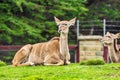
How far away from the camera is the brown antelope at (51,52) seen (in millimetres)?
12500

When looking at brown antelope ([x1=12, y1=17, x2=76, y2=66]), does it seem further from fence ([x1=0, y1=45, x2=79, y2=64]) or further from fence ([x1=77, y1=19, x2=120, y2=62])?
fence ([x1=77, y1=19, x2=120, y2=62])

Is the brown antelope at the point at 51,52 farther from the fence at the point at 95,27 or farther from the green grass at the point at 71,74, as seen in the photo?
the fence at the point at 95,27

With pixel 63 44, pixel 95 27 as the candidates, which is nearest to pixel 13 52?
pixel 63 44

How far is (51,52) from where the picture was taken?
12.8 metres

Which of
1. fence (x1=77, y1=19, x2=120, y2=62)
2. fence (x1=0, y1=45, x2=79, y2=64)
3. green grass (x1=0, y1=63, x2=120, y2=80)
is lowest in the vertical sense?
fence (x1=0, y1=45, x2=79, y2=64)

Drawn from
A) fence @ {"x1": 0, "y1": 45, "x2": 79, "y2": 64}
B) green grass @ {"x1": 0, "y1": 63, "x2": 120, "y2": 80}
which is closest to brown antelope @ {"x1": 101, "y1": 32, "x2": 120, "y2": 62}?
green grass @ {"x1": 0, "y1": 63, "x2": 120, "y2": 80}

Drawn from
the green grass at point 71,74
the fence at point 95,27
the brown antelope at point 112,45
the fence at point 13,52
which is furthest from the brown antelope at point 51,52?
the fence at point 95,27

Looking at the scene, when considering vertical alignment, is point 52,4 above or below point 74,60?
above

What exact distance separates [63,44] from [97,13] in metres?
12.8

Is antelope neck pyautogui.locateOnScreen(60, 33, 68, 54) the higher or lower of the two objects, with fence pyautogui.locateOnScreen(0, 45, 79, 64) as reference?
higher

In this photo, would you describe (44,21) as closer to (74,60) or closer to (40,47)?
(74,60)

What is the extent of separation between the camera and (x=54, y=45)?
1288 centimetres

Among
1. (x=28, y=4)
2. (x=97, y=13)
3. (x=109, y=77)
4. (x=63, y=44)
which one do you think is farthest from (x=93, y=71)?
(x=97, y=13)

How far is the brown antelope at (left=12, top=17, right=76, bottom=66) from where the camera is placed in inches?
492
